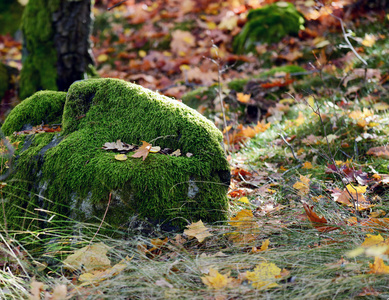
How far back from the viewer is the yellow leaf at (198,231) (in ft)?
6.97

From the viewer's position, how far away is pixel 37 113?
3006 millimetres

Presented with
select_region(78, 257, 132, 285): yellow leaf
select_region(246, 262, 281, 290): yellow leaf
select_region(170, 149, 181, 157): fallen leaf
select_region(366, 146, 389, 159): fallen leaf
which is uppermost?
select_region(170, 149, 181, 157): fallen leaf

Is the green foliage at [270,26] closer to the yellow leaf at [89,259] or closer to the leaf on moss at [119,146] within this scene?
the leaf on moss at [119,146]

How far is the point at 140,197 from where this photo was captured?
2.19 metres

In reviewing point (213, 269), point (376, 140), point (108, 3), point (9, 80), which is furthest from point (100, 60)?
point (213, 269)

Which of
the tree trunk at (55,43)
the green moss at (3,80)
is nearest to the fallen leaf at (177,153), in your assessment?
the tree trunk at (55,43)

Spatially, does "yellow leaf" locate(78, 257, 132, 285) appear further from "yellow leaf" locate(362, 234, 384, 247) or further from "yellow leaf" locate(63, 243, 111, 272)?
"yellow leaf" locate(362, 234, 384, 247)

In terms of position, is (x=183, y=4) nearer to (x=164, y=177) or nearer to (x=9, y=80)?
(x=9, y=80)

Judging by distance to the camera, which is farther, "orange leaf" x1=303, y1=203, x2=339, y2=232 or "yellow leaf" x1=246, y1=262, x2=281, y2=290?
"orange leaf" x1=303, y1=203, x2=339, y2=232

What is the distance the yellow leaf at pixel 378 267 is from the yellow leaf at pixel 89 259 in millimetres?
1380

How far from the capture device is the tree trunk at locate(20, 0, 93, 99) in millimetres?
5184

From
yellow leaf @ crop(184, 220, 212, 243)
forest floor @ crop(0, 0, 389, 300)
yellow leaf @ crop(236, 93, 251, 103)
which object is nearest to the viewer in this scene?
forest floor @ crop(0, 0, 389, 300)

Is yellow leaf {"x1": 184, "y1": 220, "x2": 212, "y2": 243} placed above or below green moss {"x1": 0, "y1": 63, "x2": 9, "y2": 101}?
above

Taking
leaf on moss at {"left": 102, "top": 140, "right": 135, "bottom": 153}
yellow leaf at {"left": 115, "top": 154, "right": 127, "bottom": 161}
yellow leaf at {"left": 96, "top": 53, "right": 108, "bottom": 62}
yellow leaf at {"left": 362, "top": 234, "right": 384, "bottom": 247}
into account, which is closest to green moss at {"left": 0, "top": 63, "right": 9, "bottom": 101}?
yellow leaf at {"left": 96, "top": 53, "right": 108, "bottom": 62}
